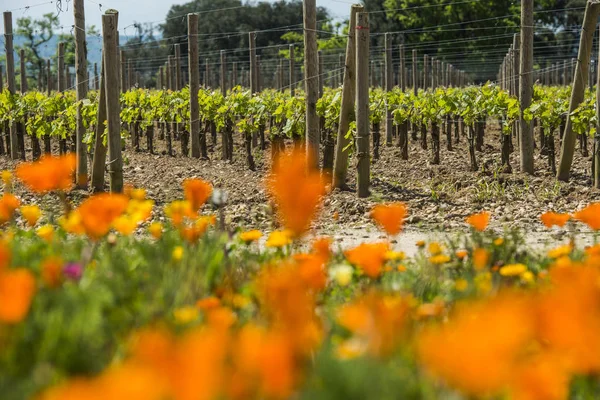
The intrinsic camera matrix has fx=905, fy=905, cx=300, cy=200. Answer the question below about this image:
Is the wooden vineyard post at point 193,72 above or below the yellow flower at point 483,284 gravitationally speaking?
above

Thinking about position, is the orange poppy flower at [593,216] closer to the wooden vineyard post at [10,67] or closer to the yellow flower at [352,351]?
the yellow flower at [352,351]

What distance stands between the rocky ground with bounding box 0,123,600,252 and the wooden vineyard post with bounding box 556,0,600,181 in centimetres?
26

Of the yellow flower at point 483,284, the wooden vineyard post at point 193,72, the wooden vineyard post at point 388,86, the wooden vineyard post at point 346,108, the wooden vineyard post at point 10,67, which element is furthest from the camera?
the wooden vineyard post at point 388,86

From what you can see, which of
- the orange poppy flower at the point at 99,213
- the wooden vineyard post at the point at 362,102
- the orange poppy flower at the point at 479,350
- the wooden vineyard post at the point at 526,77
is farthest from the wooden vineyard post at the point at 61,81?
the orange poppy flower at the point at 479,350

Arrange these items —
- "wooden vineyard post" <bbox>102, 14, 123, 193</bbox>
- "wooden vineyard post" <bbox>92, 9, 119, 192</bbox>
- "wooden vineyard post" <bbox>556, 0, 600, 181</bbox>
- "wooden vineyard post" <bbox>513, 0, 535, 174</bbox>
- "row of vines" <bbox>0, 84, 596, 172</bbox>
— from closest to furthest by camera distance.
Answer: "wooden vineyard post" <bbox>102, 14, 123, 193</bbox> < "wooden vineyard post" <bbox>92, 9, 119, 192</bbox> < "wooden vineyard post" <bbox>556, 0, 600, 181</bbox> < "wooden vineyard post" <bbox>513, 0, 535, 174</bbox> < "row of vines" <bbox>0, 84, 596, 172</bbox>

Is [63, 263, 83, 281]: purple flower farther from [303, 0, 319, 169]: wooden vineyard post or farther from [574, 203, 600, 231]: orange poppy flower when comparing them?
[303, 0, 319, 169]: wooden vineyard post

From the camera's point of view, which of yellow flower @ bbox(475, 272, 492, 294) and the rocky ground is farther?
the rocky ground

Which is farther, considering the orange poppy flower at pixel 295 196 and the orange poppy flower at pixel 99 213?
the orange poppy flower at pixel 99 213

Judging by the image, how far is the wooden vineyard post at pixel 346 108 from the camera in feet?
33.2

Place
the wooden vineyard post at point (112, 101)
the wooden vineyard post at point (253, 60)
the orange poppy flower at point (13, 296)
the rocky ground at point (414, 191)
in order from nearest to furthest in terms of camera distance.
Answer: the orange poppy flower at point (13, 296)
the rocky ground at point (414, 191)
the wooden vineyard post at point (112, 101)
the wooden vineyard post at point (253, 60)

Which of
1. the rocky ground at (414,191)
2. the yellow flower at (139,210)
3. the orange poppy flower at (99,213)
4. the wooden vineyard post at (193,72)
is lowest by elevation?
the rocky ground at (414,191)

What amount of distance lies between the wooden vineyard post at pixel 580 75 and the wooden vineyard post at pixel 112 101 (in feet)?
16.5

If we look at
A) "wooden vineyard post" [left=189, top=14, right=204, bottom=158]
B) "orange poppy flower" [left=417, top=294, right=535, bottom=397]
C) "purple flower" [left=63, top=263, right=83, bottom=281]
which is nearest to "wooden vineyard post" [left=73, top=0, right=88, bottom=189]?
"wooden vineyard post" [left=189, top=14, right=204, bottom=158]

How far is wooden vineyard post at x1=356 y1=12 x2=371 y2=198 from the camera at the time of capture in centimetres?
952
